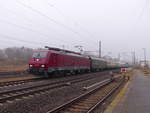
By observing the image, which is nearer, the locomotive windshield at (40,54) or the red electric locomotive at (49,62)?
the red electric locomotive at (49,62)

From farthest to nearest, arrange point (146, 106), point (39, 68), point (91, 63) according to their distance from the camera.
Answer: point (91, 63), point (39, 68), point (146, 106)

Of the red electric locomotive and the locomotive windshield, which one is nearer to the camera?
the red electric locomotive

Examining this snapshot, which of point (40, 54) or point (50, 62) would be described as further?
point (40, 54)

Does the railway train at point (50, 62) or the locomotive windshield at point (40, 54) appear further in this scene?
the locomotive windshield at point (40, 54)

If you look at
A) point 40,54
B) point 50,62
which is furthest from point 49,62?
point 40,54

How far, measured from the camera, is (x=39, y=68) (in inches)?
853

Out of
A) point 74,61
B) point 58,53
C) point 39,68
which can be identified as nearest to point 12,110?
point 39,68

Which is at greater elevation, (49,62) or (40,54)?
(40,54)

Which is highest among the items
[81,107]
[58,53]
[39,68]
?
[58,53]

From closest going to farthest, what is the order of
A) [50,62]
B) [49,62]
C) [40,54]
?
[49,62]
[50,62]
[40,54]

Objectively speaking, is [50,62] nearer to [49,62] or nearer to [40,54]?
[49,62]

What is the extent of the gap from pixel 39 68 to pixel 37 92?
9.19 meters

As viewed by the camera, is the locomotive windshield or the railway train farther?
the locomotive windshield

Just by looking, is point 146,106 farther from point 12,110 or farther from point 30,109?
point 12,110
